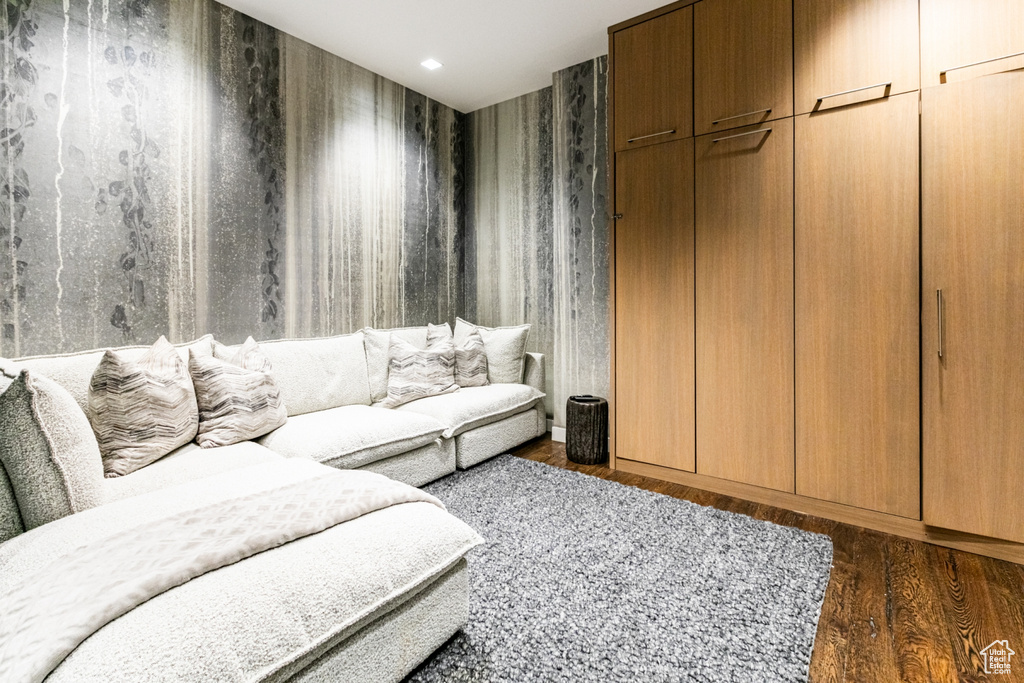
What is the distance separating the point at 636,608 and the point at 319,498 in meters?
1.10

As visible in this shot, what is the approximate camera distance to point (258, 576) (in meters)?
1.06

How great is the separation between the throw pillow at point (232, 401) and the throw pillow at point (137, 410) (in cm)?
7

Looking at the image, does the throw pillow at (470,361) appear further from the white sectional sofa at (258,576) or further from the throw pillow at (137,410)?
the throw pillow at (137,410)

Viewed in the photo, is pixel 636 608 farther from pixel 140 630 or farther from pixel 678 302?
pixel 678 302

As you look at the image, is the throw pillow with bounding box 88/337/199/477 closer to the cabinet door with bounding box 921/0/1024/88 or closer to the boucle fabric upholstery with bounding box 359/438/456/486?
the boucle fabric upholstery with bounding box 359/438/456/486

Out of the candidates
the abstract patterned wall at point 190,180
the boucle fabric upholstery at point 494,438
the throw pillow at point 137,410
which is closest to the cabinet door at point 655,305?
the boucle fabric upholstery at point 494,438

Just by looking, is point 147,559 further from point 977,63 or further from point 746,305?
point 977,63

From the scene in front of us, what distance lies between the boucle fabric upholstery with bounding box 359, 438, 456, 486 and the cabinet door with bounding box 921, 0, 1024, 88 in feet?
9.56

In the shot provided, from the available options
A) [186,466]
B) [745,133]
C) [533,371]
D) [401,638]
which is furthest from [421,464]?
[745,133]

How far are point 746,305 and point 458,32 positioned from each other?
243 cm

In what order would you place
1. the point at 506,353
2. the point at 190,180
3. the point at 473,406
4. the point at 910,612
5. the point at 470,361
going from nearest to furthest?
the point at 910,612 → the point at 190,180 → the point at 473,406 → the point at 470,361 → the point at 506,353

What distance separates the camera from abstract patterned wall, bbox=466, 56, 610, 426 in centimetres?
345

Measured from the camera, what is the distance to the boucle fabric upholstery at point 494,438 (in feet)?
9.82

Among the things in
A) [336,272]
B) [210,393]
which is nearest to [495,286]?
[336,272]
